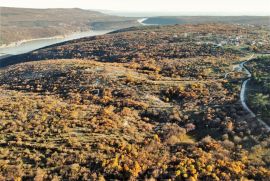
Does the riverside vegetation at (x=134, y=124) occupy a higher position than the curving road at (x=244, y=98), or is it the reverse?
the curving road at (x=244, y=98)

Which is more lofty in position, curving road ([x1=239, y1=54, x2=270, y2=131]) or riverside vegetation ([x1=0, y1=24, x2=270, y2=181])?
curving road ([x1=239, y1=54, x2=270, y2=131])

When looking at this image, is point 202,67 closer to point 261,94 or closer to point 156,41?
point 261,94

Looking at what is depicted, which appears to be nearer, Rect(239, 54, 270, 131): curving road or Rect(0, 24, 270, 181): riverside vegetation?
Rect(0, 24, 270, 181): riverside vegetation

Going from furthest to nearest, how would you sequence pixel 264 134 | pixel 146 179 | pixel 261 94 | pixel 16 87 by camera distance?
1. pixel 16 87
2. pixel 261 94
3. pixel 264 134
4. pixel 146 179

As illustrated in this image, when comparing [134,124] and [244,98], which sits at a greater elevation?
[244,98]

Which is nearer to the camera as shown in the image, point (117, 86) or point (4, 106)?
point (4, 106)

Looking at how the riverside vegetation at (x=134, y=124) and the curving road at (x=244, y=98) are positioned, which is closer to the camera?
the riverside vegetation at (x=134, y=124)

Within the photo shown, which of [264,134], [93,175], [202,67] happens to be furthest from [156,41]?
[93,175]

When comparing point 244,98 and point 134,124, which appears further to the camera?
point 244,98
